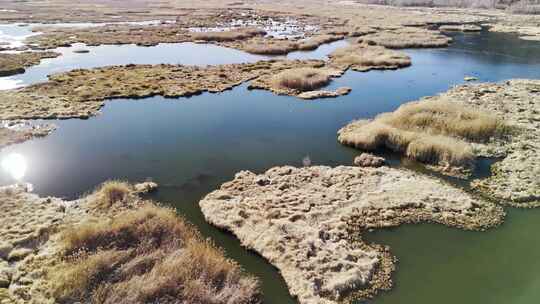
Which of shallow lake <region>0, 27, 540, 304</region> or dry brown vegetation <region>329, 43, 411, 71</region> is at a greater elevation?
dry brown vegetation <region>329, 43, 411, 71</region>

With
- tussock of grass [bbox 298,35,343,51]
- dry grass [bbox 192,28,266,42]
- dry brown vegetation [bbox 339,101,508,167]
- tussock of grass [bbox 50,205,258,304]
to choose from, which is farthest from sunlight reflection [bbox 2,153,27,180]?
dry grass [bbox 192,28,266,42]

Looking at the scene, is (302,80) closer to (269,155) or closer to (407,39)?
(269,155)

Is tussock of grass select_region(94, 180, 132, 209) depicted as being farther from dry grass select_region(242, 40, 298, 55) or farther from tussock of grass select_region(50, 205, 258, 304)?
dry grass select_region(242, 40, 298, 55)

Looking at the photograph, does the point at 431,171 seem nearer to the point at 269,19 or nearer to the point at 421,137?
the point at 421,137

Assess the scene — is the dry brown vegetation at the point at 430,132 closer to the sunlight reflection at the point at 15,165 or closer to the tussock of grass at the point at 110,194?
the tussock of grass at the point at 110,194

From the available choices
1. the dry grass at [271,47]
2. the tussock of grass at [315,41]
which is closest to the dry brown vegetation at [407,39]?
the tussock of grass at [315,41]

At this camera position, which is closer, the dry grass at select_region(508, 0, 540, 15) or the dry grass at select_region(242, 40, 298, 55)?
the dry grass at select_region(242, 40, 298, 55)

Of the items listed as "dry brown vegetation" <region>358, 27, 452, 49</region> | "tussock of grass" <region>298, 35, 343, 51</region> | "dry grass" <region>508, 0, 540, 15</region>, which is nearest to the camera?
"tussock of grass" <region>298, 35, 343, 51</region>

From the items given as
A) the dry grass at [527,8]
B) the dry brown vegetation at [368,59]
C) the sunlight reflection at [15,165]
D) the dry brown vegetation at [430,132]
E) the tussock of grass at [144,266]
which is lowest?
the tussock of grass at [144,266]
